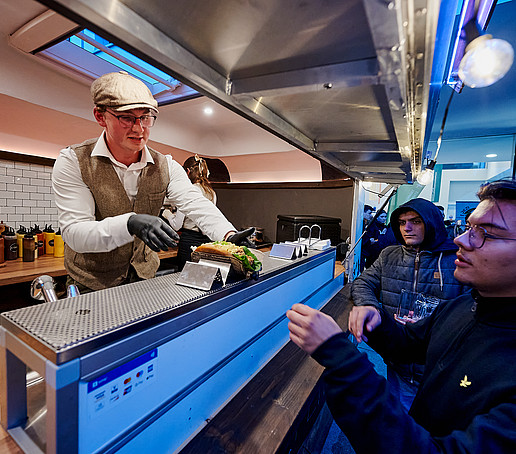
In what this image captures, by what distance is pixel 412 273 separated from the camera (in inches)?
88.1

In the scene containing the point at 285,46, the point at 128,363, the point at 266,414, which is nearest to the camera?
the point at 128,363

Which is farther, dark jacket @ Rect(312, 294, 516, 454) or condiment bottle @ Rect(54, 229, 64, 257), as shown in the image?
condiment bottle @ Rect(54, 229, 64, 257)

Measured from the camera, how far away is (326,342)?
A: 2.74ft

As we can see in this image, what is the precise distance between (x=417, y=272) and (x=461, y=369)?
4.77ft

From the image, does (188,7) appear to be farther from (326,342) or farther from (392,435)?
(392,435)

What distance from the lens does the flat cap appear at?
1308mm

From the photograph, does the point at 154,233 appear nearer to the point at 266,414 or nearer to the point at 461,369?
the point at 266,414

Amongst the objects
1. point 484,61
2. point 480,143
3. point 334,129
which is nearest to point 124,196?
point 334,129

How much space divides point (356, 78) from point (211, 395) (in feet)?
4.15

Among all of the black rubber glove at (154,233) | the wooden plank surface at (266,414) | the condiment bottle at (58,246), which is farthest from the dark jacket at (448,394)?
the condiment bottle at (58,246)

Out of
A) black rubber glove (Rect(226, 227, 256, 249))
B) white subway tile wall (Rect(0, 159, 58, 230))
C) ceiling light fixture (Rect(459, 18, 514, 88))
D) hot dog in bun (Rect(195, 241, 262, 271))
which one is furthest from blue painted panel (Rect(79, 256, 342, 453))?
white subway tile wall (Rect(0, 159, 58, 230))

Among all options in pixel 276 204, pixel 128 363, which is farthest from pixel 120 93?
pixel 276 204

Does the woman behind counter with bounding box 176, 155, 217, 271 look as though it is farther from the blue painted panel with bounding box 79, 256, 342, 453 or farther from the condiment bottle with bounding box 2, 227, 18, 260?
the blue painted panel with bounding box 79, 256, 342, 453

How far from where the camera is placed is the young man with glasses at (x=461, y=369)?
27.7 inches
